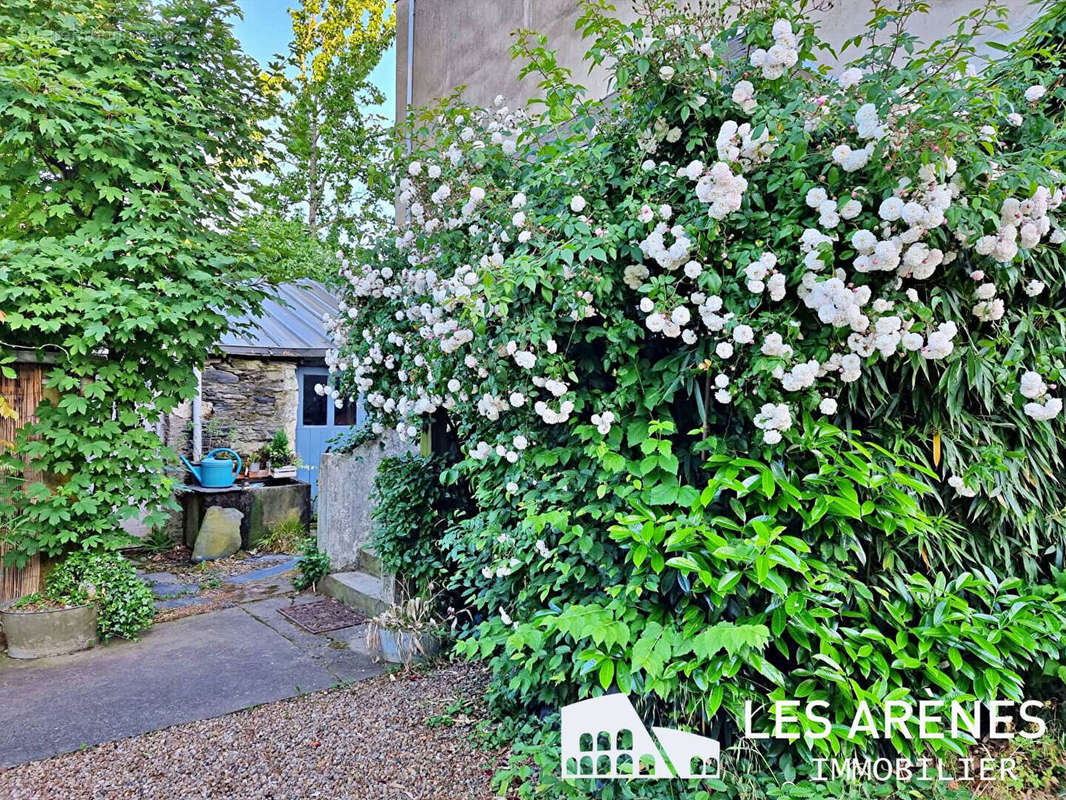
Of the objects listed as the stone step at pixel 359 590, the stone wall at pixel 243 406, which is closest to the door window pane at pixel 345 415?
the stone wall at pixel 243 406

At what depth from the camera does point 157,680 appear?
3.39m

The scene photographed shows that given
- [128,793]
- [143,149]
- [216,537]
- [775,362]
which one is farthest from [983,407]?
[216,537]

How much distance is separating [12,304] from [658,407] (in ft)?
12.9

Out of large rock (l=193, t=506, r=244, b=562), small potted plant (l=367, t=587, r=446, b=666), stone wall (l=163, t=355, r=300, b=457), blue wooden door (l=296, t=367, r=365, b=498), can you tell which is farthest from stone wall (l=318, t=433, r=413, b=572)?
blue wooden door (l=296, t=367, r=365, b=498)

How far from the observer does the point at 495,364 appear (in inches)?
100

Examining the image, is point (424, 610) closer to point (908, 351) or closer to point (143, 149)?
point (908, 351)

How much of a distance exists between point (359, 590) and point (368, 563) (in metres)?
0.42

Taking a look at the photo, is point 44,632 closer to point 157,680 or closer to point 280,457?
point 157,680

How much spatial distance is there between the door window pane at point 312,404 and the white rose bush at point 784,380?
6393 mm

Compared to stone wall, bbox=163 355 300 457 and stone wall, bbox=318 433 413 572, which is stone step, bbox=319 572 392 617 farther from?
stone wall, bbox=163 355 300 457

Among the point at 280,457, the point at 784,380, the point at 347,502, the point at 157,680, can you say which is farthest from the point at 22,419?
the point at 784,380

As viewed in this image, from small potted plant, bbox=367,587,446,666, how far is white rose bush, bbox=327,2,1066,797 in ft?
3.37

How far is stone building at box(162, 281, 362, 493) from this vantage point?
23.7 feet

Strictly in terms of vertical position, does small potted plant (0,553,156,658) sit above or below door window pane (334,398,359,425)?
below
